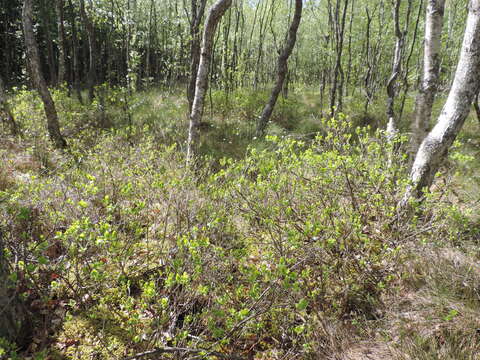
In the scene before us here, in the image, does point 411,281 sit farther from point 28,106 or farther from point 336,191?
point 28,106

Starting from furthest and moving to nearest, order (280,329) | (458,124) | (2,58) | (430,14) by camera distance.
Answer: (2,58) → (430,14) → (458,124) → (280,329)

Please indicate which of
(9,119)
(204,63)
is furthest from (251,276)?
(9,119)

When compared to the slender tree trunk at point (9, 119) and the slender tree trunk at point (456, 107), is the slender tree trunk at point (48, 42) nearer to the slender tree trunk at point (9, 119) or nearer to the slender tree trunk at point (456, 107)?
the slender tree trunk at point (9, 119)

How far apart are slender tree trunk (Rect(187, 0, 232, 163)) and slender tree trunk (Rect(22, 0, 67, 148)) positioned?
3.58m

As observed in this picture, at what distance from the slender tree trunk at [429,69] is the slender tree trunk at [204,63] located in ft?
9.74

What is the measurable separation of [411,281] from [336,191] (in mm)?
1131

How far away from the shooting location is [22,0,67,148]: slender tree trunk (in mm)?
5812

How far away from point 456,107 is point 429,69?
930 millimetres

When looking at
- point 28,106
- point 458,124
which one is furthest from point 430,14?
point 28,106

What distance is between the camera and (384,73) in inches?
713

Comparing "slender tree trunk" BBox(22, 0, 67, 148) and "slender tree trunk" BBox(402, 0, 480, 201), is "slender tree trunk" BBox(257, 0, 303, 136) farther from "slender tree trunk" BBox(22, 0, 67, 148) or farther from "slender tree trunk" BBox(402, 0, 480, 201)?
"slender tree trunk" BBox(22, 0, 67, 148)

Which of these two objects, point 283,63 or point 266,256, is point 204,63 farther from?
point 266,256

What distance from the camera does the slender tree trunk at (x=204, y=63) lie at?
14.9 feet

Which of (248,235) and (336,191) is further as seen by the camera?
(248,235)
